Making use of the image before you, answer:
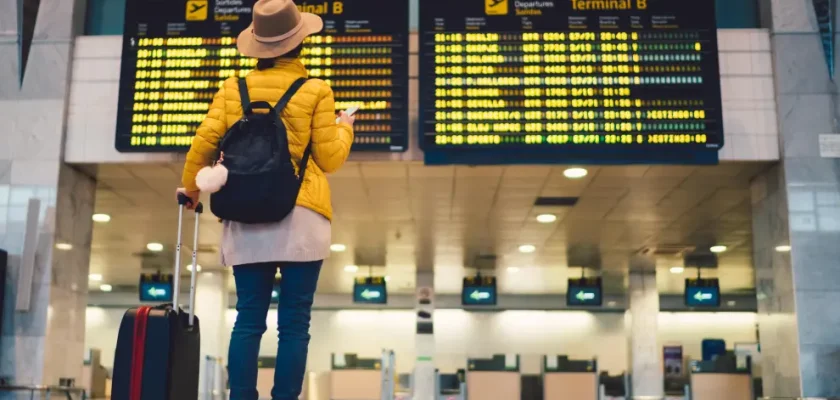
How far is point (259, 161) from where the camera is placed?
3.09 metres

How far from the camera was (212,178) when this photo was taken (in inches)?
119

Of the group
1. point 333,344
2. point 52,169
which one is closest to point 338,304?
point 333,344

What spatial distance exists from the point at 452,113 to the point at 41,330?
13.4 feet

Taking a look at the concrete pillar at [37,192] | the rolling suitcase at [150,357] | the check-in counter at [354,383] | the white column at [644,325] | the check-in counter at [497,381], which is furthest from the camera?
the white column at [644,325]

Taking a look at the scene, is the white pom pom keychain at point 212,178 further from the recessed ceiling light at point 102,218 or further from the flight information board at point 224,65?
the recessed ceiling light at point 102,218

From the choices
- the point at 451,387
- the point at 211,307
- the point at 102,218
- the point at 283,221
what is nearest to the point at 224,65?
the point at 283,221

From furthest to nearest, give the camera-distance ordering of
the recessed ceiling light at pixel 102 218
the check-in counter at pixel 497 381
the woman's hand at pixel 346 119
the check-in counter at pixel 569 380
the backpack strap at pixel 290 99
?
the check-in counter at pixel 497 381, the check-in counter at pixel 569 380, the recessed ceiling light at pixel 102 218, the woman's hand at pixel 346 119, the backpack strap at pixel 290 99

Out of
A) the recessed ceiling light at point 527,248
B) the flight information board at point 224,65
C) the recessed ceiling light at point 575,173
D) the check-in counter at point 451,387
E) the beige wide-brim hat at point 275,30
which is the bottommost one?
the check-in counter at point 451,387

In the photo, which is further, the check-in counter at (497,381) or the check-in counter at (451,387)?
the check-in counter at (451,387)

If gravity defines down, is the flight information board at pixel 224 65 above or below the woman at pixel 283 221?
above

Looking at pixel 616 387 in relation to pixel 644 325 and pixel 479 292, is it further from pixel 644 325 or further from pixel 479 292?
pixel 479 292

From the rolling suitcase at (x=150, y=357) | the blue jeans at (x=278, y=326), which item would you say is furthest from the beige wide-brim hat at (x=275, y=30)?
the rolling suitcase at (x=150, y=357)

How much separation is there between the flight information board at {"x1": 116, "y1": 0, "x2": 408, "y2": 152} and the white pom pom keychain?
15.1 feet

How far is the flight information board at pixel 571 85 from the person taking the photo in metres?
7.56
